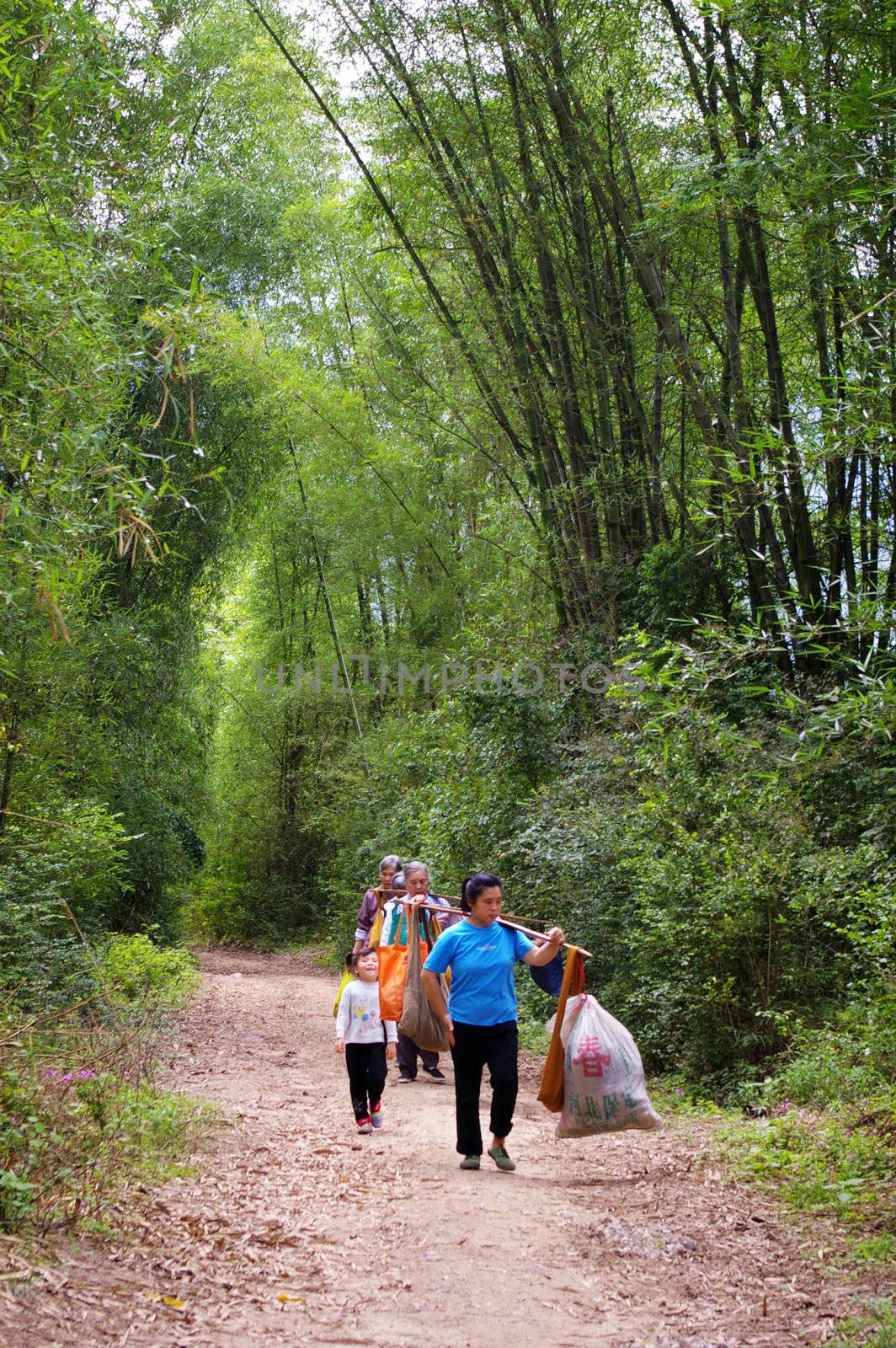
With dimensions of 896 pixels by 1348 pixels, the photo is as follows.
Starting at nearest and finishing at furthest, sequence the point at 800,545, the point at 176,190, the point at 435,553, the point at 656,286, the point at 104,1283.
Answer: the point at 104,1283 < the point at 800,545 < the point at 656,286 < the point at 176,190 < the point at 435,553

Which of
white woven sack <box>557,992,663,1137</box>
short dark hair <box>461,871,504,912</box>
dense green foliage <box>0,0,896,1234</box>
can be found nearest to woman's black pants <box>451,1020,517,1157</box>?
white woven sack <box>557,992,663,1137</box>

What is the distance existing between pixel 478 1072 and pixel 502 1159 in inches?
14.1

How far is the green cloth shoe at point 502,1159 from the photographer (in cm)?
449

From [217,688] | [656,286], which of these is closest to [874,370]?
[656,286]

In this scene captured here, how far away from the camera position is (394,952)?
18.3 feet

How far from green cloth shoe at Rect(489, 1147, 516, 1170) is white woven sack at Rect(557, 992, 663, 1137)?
1.01 feet

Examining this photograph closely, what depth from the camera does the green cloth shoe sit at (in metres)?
4.49

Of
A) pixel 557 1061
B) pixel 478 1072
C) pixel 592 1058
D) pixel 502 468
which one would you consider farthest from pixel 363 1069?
pixel 502 468

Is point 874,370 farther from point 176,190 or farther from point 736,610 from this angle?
point 176,190

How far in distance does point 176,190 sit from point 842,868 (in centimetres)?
1024

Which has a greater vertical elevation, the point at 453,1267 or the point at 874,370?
the point at 874,370

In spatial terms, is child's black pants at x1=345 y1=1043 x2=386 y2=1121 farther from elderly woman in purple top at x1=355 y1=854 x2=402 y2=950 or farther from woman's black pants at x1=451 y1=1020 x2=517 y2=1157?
elderly woman in purple top at x1=355 y1=854 x2=402 y2=950

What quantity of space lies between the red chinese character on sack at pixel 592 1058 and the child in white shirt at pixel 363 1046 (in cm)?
143

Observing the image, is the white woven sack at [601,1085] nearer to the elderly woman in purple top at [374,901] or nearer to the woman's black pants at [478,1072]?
the woman's black pants at [478,1072]
